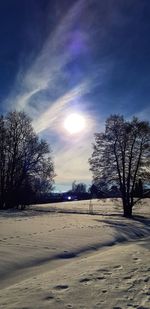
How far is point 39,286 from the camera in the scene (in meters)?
8.71

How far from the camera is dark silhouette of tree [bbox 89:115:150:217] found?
46281 mm

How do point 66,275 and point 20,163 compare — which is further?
point 20,163

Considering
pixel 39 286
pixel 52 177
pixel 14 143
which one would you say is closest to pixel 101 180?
pixel 52 177

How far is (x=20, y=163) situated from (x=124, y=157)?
1511 centimetres

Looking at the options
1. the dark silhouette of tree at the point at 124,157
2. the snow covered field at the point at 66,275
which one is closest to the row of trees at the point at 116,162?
the dark silhouette of tree at the point at 124,157

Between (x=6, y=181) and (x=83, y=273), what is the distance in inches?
1745

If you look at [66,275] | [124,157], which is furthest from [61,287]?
[124,157]

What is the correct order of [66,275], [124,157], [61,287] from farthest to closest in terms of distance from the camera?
[124,157]
[66,275]
[61,287]

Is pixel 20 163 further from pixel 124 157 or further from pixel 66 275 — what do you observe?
pixel 66 275

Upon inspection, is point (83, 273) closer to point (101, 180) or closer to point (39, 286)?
point (39, 286)

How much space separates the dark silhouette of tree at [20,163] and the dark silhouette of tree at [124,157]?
33.5 feet

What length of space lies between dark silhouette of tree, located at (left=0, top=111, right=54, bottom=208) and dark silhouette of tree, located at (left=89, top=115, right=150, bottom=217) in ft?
33.5

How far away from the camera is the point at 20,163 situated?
53438mm

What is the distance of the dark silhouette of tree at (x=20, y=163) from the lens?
174 ft
